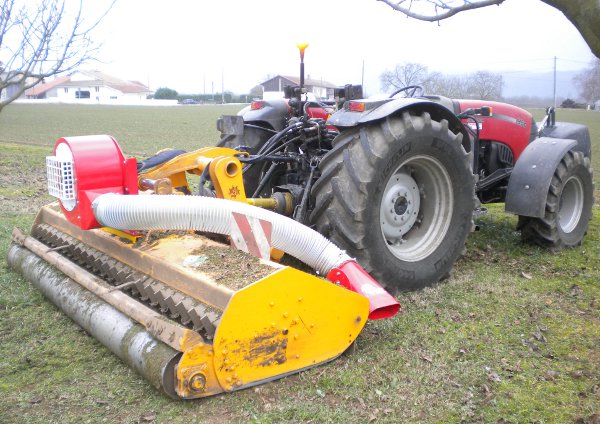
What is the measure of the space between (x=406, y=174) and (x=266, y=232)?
5.17 feet

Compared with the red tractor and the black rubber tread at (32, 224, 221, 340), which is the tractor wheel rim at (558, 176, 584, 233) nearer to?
the red tractor

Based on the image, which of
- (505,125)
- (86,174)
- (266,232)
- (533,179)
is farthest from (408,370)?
(505,125)

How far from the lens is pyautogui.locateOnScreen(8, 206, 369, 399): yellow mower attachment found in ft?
9.36

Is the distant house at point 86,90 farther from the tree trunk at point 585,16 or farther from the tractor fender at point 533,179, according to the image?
the tree trunk at point 585,16

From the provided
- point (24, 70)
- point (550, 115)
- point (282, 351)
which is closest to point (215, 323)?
point (282, 351)

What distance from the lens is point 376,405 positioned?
115 inches

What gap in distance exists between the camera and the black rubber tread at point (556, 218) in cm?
554

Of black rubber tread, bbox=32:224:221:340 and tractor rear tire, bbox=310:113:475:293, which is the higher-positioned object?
tractor rear tire, bbox=310:113:475:293

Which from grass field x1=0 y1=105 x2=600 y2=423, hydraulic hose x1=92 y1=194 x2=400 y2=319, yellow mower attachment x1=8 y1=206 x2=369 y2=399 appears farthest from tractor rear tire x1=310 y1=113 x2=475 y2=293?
yellow mower attachment x1=8 y1=206 x2=369 y2=399

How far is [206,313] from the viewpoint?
304 cm

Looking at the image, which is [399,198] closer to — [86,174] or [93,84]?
[86,174]

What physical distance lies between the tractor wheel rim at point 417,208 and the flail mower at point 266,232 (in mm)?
12

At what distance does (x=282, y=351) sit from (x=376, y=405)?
552 mm

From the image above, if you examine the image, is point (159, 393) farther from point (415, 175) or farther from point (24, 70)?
point (24, 70)
